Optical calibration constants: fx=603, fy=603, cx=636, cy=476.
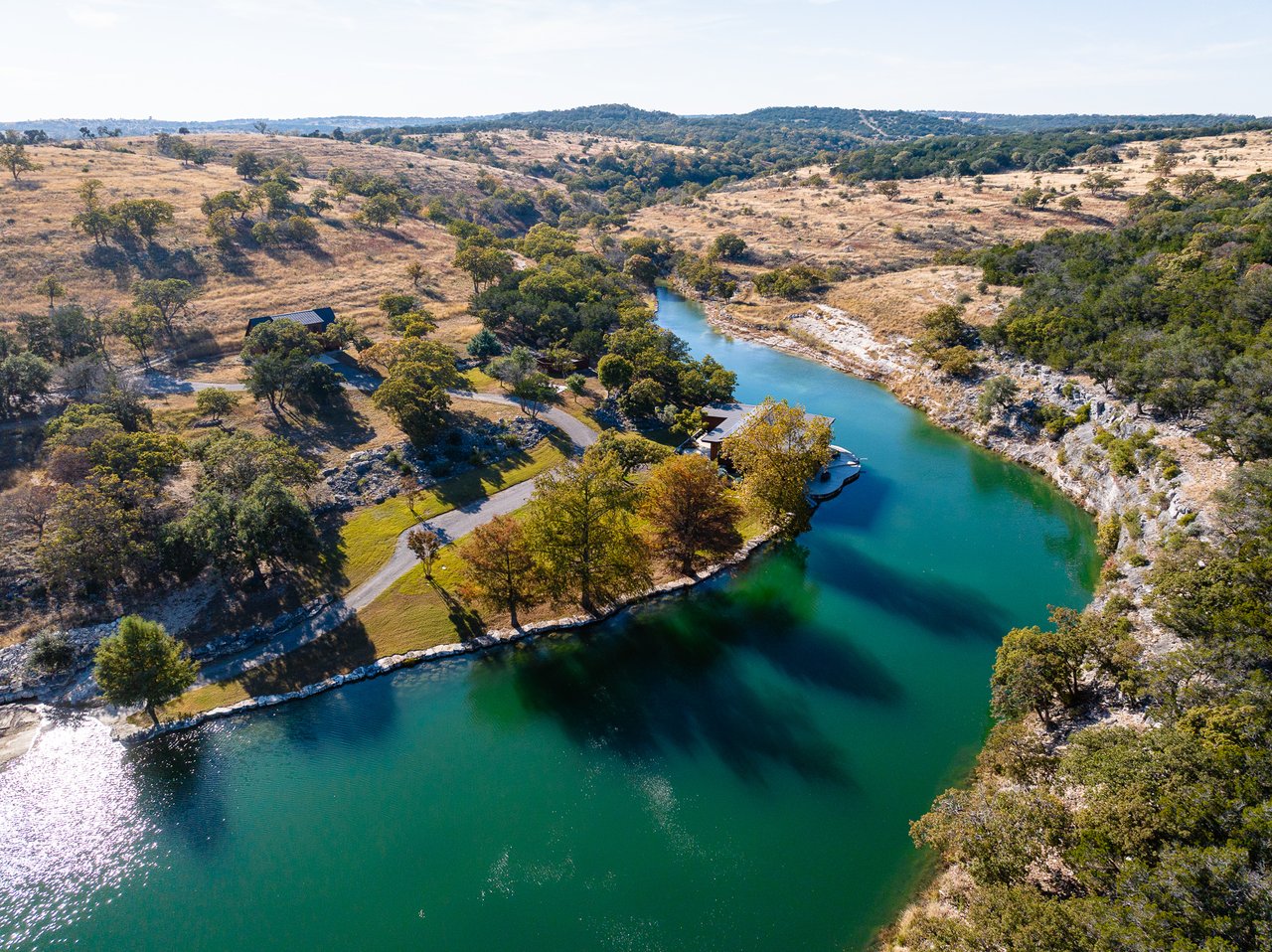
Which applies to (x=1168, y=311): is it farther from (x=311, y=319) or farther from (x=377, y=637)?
(x=311, y=319)

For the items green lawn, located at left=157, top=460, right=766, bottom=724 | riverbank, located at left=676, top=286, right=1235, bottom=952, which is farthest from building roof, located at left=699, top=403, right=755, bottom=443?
green lawn, located at left=157, top=460, right=766, bottom=724

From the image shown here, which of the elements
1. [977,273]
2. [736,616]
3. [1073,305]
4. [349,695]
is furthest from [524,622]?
[977,273]

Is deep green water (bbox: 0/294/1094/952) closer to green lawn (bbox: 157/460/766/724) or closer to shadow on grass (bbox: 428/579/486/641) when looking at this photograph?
green lawn (bbox: 157/460/766/724)

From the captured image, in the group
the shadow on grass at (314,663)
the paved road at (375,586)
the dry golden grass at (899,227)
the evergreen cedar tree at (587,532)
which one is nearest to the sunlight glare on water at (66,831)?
the paved road at (375,586)

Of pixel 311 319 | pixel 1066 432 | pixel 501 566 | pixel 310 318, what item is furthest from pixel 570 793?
pixel 310 318

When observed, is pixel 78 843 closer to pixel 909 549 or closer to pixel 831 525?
pixel 831 525

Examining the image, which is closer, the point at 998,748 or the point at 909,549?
the point at 998,748
